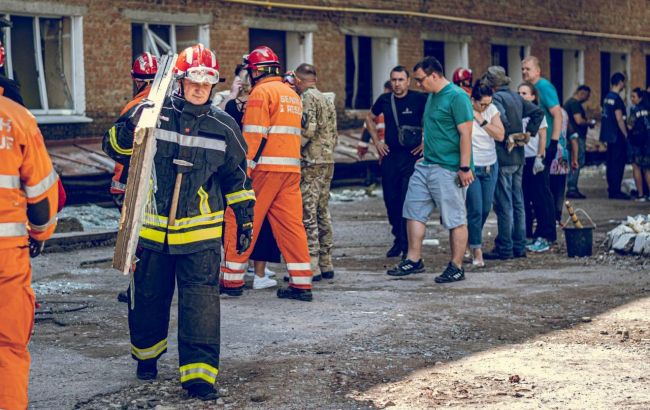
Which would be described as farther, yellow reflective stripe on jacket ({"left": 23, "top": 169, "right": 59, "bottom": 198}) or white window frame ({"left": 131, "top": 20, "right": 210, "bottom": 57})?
white window frame ({"left": 131, "top": 20, "right": 210, "bottom": 57})

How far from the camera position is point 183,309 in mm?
6430

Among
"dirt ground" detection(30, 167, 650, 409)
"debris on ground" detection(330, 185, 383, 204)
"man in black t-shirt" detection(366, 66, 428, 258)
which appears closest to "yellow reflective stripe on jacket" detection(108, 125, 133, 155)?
"dirt ground" detection(30, 167, 650, 409)

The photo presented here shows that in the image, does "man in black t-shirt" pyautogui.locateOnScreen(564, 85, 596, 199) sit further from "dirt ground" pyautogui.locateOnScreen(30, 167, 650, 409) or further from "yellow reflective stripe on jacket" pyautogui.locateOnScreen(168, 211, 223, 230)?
"yellow reflective stripe on jacket" pyautogui.locateOnScreen(168, 211, 223, 230)

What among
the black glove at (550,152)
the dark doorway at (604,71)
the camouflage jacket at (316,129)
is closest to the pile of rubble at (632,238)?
the black glove at (550,152)

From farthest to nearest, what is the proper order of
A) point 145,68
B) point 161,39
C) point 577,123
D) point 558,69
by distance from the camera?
point 558,69, point 161,39, point 577,123, point 145,68

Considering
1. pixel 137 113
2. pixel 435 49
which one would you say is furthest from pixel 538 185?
pixel 435 49

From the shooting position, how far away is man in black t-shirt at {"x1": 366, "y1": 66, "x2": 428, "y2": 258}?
37.5ft

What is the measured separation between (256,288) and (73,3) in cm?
919

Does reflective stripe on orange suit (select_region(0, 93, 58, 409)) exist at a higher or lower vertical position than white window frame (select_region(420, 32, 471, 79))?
lower

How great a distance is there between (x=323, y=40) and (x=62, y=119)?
651 cm

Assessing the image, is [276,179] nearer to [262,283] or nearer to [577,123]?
[262,283]

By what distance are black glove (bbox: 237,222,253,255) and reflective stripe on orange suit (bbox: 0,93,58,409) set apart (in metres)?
1.80

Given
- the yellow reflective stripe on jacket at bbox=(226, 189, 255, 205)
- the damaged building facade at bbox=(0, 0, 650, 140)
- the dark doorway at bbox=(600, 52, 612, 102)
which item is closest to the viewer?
the yellow reflective stripe on jacket at bbox=(226, 189, 255, 205)

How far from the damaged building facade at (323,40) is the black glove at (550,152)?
7.95 meters
